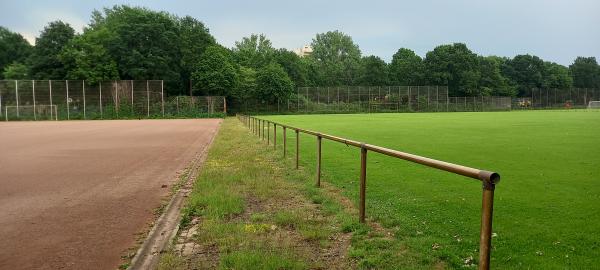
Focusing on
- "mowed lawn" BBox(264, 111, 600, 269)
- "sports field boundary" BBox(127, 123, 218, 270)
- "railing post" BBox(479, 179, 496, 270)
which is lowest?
"sports field boundary" BBox(127, 123, 218, 270)

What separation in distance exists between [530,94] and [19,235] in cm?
10745

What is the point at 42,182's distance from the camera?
9438mm

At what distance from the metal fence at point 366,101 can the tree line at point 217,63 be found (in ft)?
6.71

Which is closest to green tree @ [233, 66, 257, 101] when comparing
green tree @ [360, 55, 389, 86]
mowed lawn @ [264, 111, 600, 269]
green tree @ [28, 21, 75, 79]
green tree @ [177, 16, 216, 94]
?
green tree @ [177, 16, 216, 94]

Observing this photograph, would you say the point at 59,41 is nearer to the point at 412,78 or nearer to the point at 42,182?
the point at 412,78

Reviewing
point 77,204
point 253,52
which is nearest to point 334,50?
point 253,52

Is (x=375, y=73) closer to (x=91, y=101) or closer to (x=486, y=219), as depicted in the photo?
(x=91, y=101)

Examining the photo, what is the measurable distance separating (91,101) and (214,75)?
1619cm

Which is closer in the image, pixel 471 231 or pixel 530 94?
pixel 471 231

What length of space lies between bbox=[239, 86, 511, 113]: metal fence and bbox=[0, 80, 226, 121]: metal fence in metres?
10.5

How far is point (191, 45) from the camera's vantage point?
69.6 m

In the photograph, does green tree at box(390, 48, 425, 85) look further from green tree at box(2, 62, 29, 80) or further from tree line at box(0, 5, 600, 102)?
green tree at box(2, 62, 29, 80)

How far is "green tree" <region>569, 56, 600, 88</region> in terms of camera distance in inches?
4469

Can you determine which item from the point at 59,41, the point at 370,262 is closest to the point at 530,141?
the point at 370,262
